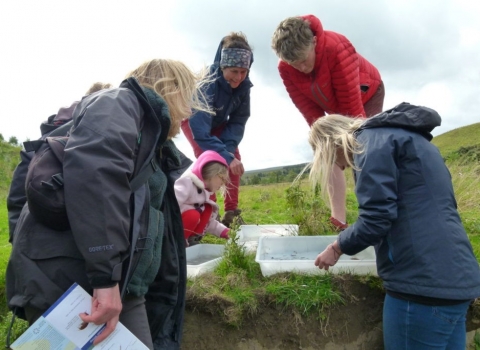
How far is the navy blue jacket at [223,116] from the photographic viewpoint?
4539 mm

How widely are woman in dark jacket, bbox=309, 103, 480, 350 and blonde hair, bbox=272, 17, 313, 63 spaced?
5.08ft

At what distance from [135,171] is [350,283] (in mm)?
2173

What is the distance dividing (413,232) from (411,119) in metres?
0.64

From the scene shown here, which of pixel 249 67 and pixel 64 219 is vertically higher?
pixel 249 67

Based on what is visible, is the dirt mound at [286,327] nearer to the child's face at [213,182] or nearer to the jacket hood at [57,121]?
the child's face at [213,182]

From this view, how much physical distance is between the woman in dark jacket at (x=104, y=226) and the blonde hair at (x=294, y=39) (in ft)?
6.63

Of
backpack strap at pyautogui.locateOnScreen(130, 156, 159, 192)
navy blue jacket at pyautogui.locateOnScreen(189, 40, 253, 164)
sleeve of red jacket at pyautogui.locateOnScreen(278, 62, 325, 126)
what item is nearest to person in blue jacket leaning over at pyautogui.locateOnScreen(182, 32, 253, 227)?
navy blue jacket at pyautogui.locateOnScreen(189, 40, 253, 164)

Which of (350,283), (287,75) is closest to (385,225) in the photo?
(350,283)

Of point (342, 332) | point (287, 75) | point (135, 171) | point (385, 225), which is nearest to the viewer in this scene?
point (135, 171)

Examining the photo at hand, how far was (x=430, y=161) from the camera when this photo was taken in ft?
7.93

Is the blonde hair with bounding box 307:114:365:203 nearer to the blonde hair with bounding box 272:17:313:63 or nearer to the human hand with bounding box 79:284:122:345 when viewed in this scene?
the blonde hair with bounding box 272:17:313:63

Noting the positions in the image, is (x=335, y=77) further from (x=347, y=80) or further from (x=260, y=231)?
(x=260, y=231)

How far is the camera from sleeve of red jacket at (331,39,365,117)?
4.09 metres

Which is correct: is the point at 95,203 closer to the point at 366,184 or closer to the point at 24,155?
the point at 24,155
